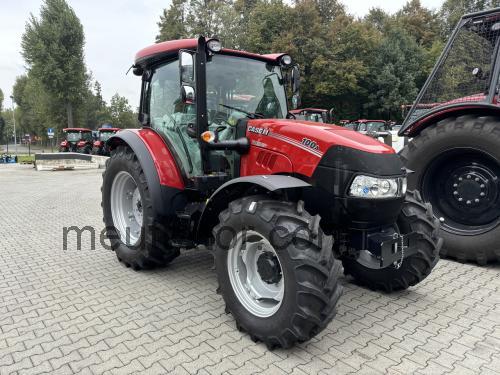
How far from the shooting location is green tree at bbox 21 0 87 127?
3375 cm

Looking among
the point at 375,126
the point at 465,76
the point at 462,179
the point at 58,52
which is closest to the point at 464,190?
the point at 462,179

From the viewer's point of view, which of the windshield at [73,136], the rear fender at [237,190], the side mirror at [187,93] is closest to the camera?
the rear fender at [237,190]

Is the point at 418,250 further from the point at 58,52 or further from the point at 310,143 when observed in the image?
the point at 58,52

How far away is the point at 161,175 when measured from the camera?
154 inches

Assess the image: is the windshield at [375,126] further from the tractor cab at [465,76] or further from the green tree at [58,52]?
the green tree at [58,52]

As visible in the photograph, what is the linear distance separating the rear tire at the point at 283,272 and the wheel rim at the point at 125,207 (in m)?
1.97

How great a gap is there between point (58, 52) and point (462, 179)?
→ 121 feet

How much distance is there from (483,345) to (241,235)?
186 centimetres

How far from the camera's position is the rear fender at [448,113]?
430cm

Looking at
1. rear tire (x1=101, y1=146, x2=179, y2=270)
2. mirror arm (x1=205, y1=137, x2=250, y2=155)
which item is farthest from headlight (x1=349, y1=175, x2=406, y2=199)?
rear tire (x1=101, y1=146, x2=179, y2=270)

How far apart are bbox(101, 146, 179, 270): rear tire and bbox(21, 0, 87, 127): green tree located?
33.5 metres

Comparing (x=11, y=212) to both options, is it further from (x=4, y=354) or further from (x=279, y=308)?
(x=279, y=308)

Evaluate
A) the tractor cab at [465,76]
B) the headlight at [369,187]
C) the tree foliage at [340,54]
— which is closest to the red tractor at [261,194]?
the headlight at [369,187]

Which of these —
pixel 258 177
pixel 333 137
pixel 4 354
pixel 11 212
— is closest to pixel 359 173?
pixel 333 137
